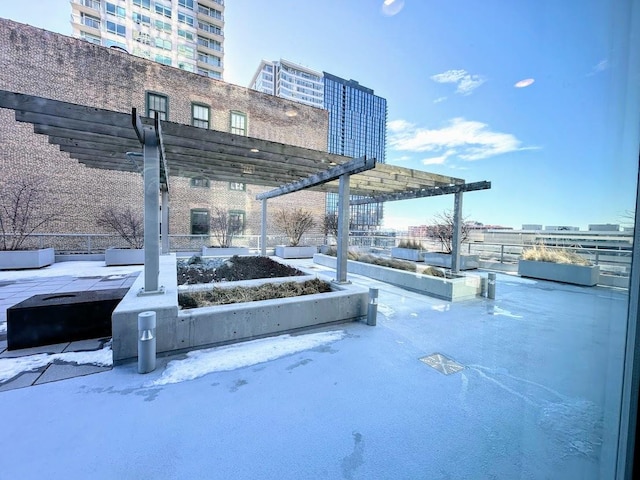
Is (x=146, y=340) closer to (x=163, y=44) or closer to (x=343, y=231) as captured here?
(x=343, y=231)

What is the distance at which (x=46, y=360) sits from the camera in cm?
320

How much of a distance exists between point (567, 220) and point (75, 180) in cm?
1581

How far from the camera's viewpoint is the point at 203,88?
555 inches

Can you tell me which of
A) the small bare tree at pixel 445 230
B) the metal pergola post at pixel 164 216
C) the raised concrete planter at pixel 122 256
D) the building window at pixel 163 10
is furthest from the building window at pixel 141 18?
the small bare tree at pixel 445 230

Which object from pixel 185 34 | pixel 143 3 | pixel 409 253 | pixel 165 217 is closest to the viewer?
pixel 165 217

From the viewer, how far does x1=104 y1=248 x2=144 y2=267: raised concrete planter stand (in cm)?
932

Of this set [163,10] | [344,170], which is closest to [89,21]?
[163,10]

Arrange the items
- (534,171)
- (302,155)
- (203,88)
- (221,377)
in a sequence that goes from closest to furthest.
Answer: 1. (534,171)
2. (221,377)
3. (302,155)
4. (203,88)

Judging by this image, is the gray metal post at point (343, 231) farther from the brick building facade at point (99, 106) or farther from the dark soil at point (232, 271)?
the brick building facade at point (99, 106)

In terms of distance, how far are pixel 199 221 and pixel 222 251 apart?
12.7ft

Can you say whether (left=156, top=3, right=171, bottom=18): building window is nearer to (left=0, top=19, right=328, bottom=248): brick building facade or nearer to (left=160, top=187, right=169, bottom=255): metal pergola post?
(left=0, top=19, right=328, bottom=248): brick building facade

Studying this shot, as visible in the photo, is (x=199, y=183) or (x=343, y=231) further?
(x=199, y=183)

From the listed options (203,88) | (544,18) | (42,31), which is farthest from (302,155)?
(42,31)

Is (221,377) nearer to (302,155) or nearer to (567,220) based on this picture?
(567,220)
